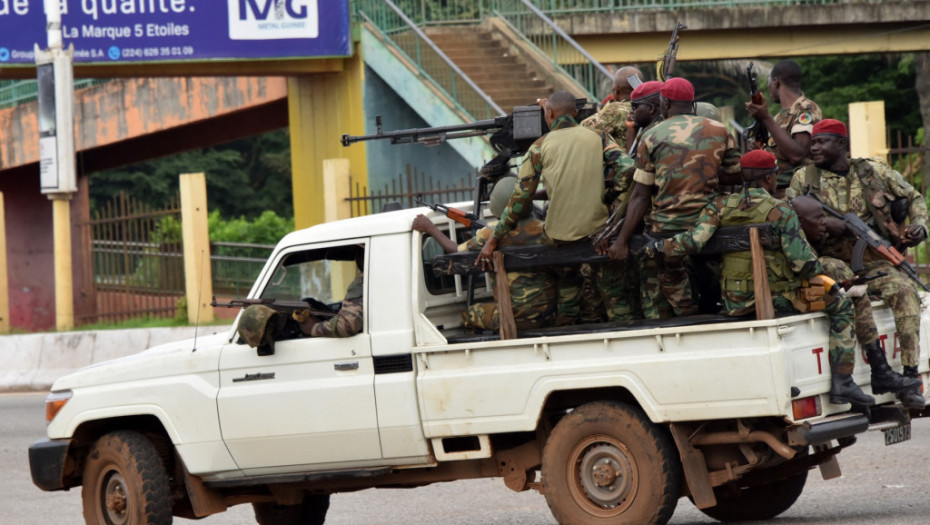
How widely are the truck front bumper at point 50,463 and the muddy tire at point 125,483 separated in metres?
0.16

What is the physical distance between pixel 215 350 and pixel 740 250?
300 cm

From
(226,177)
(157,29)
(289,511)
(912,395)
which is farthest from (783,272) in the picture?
(226,177)

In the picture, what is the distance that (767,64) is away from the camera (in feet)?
118

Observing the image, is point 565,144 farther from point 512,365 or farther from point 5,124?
point 5,124

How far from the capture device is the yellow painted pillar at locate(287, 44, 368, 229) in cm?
2034

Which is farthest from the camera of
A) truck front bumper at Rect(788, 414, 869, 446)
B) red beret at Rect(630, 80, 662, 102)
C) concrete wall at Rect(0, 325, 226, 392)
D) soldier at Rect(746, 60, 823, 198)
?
concrete wall at Rect(0, 325, 226, 392)

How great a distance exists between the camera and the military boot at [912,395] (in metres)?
7.16

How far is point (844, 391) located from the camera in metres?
6.75

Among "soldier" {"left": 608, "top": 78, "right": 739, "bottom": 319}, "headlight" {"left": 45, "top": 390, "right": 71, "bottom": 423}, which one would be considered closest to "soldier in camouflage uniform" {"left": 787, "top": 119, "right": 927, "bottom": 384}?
"soldier" {"left": 608, "top": 78, "right": 739, "bottom": 319}

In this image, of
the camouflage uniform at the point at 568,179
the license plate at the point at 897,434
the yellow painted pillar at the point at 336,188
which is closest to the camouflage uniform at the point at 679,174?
the camouflage uniform at the point at 568,179

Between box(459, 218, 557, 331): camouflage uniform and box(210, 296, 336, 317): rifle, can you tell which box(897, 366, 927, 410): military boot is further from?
box(210, 296, 336, 317): rifle

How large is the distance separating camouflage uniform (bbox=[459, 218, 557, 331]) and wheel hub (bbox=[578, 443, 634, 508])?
84 centimetres

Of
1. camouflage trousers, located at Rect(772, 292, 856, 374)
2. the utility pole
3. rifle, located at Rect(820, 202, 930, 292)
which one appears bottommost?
camouflage trousers, located at Rect(772, 292, 856, 374)

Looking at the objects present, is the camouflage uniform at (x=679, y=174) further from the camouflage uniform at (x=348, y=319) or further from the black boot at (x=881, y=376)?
the camouflage uniform at (x=348, y=319)
